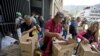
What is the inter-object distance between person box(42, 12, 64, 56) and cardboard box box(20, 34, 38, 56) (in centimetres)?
31

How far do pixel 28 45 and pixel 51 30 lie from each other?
637 mm

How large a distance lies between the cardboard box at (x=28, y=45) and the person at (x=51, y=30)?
12.3 inches

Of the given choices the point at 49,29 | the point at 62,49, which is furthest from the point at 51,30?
the point at 62,49

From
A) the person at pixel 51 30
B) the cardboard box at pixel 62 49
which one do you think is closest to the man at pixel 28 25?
the person at pixel 51 30

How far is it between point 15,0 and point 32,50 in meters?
6.16

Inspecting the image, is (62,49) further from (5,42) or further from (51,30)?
(5,42)

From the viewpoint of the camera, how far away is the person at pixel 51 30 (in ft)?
14.1

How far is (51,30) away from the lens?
14.8 feet

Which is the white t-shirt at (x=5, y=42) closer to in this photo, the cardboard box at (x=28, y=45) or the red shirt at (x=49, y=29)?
the cardboard box at (x=28, y=45)

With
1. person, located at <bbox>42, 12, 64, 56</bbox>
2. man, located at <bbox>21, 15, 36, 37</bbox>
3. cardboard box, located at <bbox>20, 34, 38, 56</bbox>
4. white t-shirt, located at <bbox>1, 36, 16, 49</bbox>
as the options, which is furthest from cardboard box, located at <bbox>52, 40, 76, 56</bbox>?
white t-shirt, located at <bbox>1, 36, 16, 49</bbox>

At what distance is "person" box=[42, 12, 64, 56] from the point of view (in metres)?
4.31

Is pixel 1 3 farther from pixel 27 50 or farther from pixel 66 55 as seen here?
pixel 66 55

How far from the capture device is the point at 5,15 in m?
9.65

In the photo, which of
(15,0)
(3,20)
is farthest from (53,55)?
(15,0)
